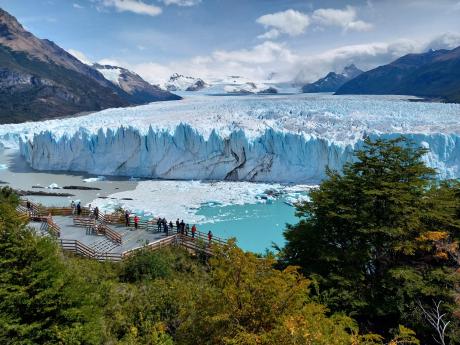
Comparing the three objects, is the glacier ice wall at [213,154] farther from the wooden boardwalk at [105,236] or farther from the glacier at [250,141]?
the wooden boardwalk at [105,236]

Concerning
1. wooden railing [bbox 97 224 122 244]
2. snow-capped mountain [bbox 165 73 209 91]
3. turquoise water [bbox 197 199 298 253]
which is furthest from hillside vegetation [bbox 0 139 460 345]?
snow-capped mountain [bbox 165 73 209 91]

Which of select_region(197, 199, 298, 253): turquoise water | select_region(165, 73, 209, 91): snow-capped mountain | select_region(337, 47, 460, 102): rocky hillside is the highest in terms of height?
select_region(165, 73, 209, 91): snow-capped mountain

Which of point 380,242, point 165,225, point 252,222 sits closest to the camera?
point 380,242

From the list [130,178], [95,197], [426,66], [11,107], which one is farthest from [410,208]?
[426,66]

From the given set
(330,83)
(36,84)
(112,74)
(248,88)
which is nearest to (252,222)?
(36,84)

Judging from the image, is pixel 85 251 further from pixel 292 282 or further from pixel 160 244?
pixel 292 282

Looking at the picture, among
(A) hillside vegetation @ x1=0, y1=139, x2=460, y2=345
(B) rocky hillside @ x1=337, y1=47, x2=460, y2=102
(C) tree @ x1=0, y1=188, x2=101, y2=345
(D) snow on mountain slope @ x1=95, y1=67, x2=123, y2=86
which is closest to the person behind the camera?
(A) hillside vegetation @ x1=0, y1=139, x2=460, y2=345

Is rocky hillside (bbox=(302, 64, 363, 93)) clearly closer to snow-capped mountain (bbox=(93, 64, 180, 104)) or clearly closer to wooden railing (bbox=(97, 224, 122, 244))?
snow-capped mountain (bbox=(93, 64, 180, 104))
